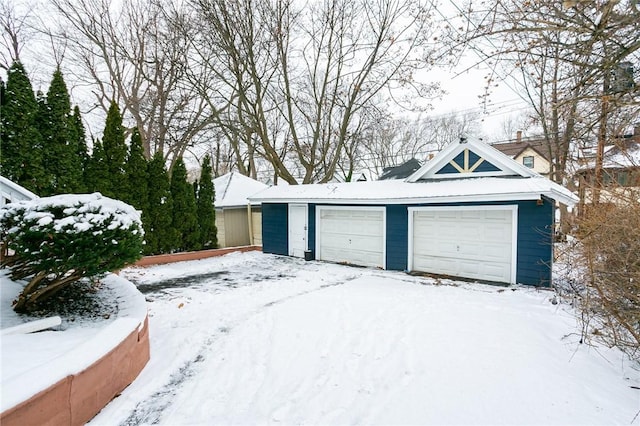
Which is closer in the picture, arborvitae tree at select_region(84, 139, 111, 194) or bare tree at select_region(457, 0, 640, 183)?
bare tree at select_region(457, 0, 640, 183)

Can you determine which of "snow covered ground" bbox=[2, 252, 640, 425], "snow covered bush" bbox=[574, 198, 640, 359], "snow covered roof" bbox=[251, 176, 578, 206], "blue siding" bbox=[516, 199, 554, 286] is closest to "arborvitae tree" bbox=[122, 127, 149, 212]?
"snow covered roof" bbox=[251, 176, 578, 206]

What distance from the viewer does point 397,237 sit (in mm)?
9289

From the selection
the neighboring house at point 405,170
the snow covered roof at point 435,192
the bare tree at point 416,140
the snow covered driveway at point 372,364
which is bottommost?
the snow covered driveway at point 372,364

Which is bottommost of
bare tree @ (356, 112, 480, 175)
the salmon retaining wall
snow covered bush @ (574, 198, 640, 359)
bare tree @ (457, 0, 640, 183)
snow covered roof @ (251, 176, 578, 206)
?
the salmon retaining wall

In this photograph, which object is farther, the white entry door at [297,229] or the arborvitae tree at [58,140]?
the white entry door at [297,229]

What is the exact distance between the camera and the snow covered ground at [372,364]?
288 centimetres

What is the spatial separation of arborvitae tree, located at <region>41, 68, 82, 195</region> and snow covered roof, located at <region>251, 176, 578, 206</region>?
5846 mm

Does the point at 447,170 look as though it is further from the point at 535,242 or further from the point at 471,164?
the point at 535,242

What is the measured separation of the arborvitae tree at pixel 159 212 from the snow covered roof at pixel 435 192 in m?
3.36

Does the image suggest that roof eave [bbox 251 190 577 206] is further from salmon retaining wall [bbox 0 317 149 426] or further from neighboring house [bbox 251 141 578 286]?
salmon retaining wall [bbox 0 317 149 426]

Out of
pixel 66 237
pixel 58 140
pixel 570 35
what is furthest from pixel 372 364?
pixel 58 140

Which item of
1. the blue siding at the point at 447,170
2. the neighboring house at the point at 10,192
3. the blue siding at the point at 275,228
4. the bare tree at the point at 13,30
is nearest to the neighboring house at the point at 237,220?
the blue siding at the point at 275,228

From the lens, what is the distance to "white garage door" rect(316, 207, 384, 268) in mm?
9742

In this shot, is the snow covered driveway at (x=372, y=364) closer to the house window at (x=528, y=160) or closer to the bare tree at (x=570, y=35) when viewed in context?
the bare tree at (x=570, y=35)
